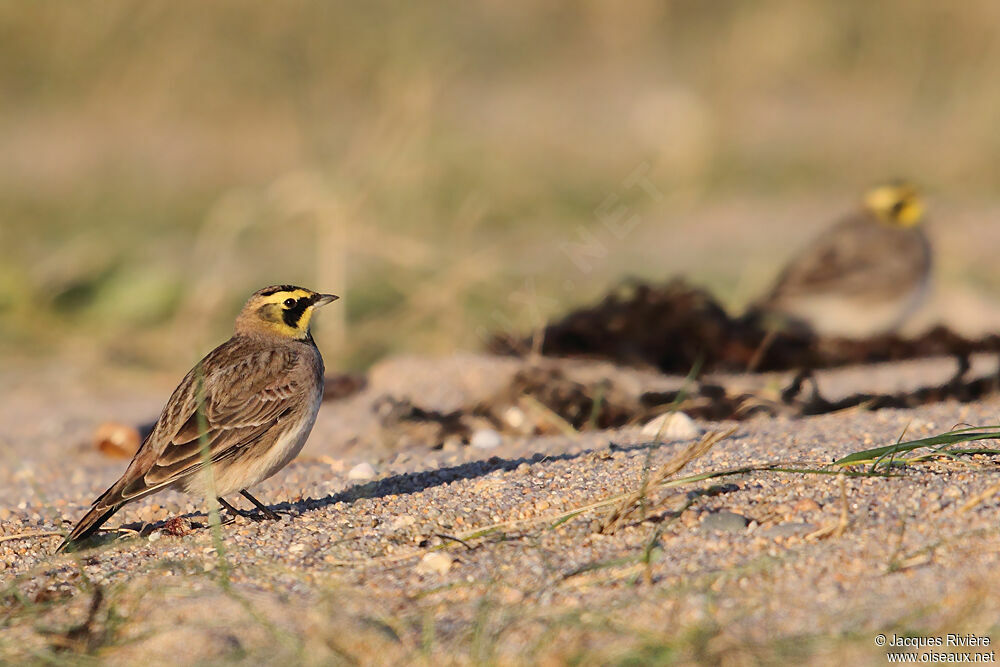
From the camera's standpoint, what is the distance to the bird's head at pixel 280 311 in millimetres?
4742

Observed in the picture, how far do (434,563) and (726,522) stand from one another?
0.79 m

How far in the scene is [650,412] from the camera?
5.63 meters

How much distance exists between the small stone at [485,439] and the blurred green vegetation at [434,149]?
2.41 meters

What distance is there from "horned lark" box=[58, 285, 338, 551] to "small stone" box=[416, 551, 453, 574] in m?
0.88

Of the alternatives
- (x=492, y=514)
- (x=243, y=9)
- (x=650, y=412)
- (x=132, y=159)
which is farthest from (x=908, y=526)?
(x=243, y=9)

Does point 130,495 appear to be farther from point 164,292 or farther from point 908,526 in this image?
point 164,292

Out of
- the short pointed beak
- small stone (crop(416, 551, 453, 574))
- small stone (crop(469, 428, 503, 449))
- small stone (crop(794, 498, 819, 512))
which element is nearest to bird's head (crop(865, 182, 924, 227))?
small stone (crop(469, 428, 503, 449))

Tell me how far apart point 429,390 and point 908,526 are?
11.8 feet

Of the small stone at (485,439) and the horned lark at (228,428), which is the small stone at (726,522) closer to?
the horned lark at (228,428)

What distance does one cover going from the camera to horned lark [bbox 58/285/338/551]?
→ 3.93 meters

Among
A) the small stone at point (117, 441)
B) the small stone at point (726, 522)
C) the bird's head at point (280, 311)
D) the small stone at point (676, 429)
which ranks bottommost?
the small stone at point (676, 429)

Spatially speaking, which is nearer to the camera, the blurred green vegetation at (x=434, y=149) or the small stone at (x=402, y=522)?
the small stone at (x=402, y=522)

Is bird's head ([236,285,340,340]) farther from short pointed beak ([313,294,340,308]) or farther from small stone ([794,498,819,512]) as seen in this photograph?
small stone ([794,498,819,512])

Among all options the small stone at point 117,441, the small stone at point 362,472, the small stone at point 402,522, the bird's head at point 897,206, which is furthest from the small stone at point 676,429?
the bird's head at point 897,206
